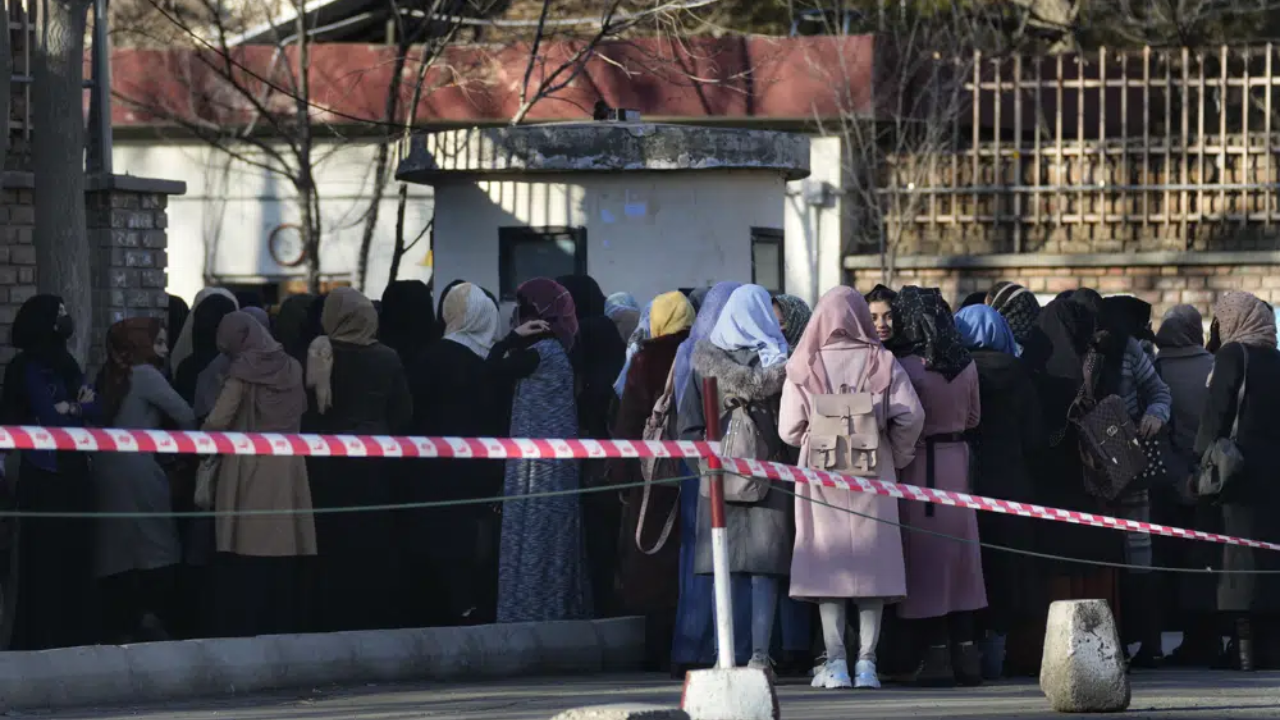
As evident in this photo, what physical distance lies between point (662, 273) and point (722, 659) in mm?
7581

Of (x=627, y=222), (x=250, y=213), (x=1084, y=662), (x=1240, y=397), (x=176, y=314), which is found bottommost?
(x=1084, y=662)

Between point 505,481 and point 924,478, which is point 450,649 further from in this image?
point 924,478

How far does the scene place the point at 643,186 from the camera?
588 inches

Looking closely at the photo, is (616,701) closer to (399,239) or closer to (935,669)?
(935,669)

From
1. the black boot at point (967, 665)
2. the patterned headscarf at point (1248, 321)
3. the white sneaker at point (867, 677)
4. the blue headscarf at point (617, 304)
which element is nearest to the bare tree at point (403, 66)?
the blue headscarf at point (617, 304)

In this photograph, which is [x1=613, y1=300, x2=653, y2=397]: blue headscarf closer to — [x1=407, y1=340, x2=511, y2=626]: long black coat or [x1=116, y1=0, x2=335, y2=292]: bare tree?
[x1=407, y1=340, x2=511, y2=626]: long black coat

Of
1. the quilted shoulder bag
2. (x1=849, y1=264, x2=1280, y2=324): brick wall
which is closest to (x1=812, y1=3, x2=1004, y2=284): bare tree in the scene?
(x1=849, y1=264, x2=1280, y2=324): brick wall

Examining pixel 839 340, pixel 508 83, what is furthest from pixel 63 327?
pixel 508 83

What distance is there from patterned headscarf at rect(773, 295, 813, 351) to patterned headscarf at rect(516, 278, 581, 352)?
99cm

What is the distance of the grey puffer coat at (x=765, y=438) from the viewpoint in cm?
959

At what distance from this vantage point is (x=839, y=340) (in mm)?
9391

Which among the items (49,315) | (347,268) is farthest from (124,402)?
(347,268)

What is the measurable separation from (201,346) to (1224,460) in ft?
15.2

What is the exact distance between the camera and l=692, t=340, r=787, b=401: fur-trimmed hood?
9.57 metres
